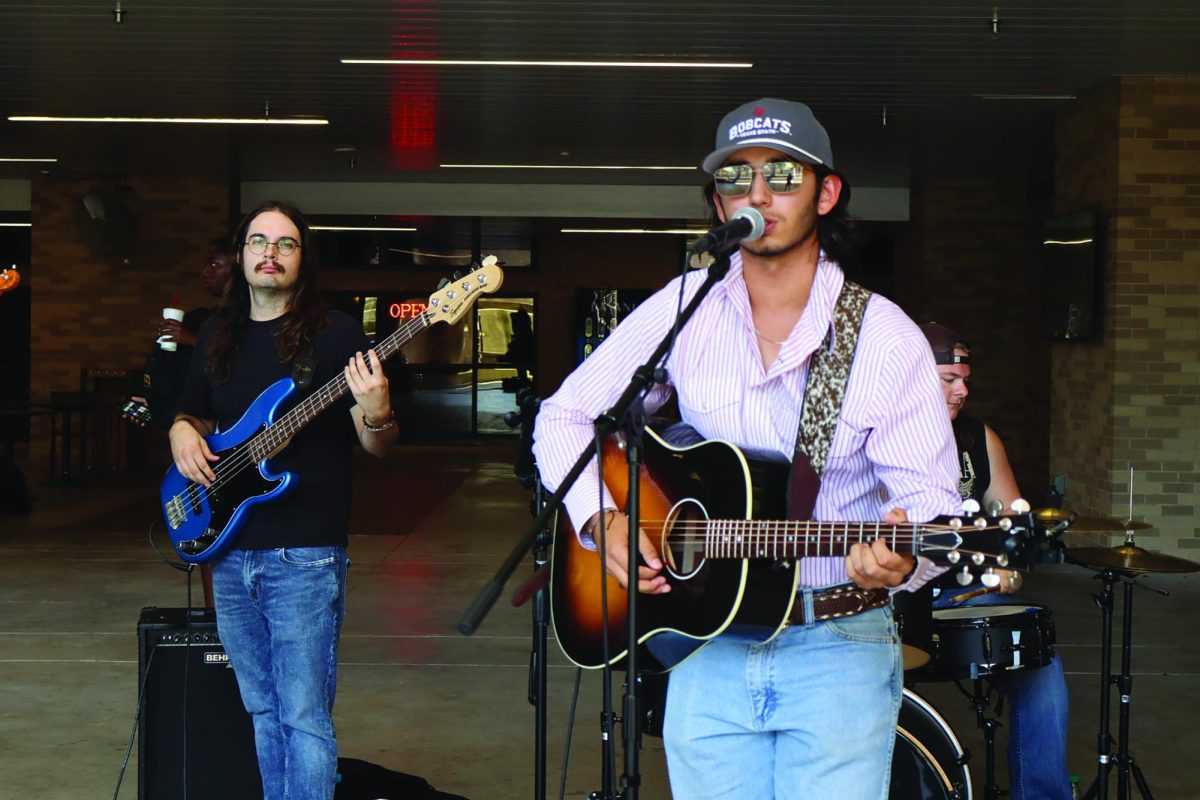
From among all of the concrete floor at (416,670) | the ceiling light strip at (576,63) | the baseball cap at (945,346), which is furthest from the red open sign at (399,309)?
the baseball cap at (945,346)

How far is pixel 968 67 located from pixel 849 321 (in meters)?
7.88

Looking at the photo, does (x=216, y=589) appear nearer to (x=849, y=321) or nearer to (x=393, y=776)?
(x=393, y=776)

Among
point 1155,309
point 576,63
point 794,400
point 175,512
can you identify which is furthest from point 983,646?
point 1155,309

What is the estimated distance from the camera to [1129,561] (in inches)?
156

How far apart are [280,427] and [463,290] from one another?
2.17 ft

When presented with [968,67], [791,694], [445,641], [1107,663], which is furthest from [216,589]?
[968,67]

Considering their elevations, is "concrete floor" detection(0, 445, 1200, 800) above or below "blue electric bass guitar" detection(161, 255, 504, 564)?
below

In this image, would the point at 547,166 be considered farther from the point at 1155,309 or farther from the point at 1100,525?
the point at 1100,525

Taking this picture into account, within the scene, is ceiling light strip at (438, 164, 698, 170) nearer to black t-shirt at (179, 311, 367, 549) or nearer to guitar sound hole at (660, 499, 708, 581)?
black t-shirt at (179, 311, 367, 549)

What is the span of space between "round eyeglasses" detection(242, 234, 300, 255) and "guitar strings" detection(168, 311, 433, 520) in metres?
0.37

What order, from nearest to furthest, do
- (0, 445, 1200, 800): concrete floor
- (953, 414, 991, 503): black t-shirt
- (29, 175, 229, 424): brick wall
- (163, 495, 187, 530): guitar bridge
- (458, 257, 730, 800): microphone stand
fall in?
(458, 257, 730, 800): microphone stand
(163, 495, 187, 530): guitar bridge
(953, 414, 991, 503): black t-shirt
(0, 445, 1200, 800): concrete floor
(29, 175, 229, 424): brick wall

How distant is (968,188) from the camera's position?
51.0 ft

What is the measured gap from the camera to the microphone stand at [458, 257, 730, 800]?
2.29 m

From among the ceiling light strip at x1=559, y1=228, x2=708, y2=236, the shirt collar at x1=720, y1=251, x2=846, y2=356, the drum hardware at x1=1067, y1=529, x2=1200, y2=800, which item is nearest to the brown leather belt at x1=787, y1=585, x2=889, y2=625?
the shirt collar at x1=720, y1=251, x2=846, y2=356
